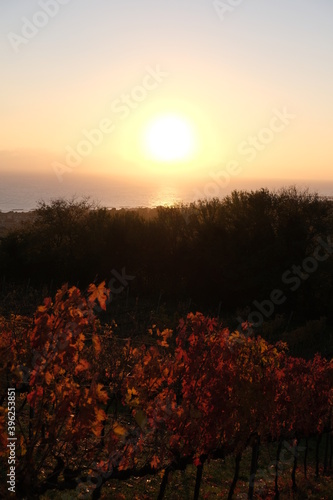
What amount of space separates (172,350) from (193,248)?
54.5 ft

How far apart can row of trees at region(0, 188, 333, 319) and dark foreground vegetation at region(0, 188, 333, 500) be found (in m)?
0.12

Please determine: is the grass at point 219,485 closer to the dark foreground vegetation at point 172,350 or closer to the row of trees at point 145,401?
the dark foreground vegetation at point 172,350

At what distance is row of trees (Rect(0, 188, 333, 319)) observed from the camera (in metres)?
35.1

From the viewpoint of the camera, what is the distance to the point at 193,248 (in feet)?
128

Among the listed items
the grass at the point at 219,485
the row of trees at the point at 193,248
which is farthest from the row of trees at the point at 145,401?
the row of trees at the point at 193,248

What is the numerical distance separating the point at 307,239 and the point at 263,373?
25337mm

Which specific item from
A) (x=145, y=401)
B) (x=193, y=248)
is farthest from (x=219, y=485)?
(x=193, y=248)

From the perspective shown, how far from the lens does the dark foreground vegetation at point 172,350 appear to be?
320 inches

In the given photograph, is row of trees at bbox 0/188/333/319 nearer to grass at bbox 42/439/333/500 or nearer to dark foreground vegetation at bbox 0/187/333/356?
dark foreground vegetation at bbox 0/187/333/356

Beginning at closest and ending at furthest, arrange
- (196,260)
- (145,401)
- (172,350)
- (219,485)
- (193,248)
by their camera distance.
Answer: (145,401) → (219,485) → (172,350) → (196,260) → (193,248)

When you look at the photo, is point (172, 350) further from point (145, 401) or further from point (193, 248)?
point (193, 248)

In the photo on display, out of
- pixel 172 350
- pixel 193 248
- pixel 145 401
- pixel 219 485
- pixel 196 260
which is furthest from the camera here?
pixel 193 248

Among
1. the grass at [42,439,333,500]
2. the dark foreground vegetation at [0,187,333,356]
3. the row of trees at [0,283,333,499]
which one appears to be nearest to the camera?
the row of trees at [0,283,333,499]

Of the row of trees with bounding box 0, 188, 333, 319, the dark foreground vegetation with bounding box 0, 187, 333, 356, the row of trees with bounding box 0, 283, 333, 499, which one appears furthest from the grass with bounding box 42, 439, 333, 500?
the row of trees with bounding box 0, 188, 333, 319
